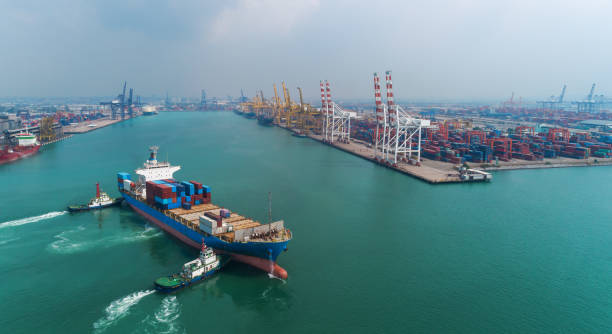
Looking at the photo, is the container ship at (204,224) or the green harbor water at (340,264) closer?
the green harbor water at (340,264)

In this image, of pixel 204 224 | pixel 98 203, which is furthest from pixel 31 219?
pixel 204 224

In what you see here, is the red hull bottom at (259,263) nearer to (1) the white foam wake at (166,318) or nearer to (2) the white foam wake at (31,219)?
(1) the white foam wake at (166,318)

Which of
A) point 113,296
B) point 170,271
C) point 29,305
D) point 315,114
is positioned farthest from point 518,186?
point 315,114

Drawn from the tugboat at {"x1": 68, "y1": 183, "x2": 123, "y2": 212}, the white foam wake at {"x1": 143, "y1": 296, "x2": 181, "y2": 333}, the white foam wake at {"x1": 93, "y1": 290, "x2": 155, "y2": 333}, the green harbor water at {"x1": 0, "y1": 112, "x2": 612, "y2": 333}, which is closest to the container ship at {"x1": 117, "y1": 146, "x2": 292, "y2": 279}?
the green harbor water at {"x1": 0, "y1": 112, "x2": 612, "y2": 333}

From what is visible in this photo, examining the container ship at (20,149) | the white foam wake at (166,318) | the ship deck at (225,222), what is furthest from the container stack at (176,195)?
the container ship at (20,149)

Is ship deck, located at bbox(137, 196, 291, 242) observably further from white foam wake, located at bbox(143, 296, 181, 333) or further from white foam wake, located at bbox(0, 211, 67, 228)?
white foam wake, located at bbox(0, 211, 67, 228)

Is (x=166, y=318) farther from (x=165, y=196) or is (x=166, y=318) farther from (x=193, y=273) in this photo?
(x=165, y=196)
